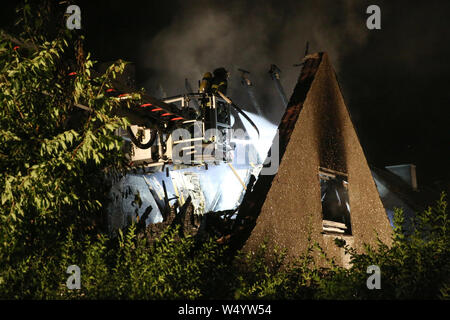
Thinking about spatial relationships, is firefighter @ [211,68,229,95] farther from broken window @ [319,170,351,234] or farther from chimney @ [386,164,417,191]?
chimney @ [386,164,417,191]

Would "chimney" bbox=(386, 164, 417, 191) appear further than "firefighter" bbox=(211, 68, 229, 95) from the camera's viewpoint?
Yes

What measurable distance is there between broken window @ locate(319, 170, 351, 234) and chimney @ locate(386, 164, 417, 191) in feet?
62.9

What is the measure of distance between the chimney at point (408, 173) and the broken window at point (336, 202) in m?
19.2

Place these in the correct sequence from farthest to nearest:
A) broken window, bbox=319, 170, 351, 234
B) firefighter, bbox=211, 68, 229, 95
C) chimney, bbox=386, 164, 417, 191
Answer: chimney, bbox=386, 164, 417, 191 → firefighter, bbox=211, 68, 229, 95 → broken window, bbox=319, 170, 351, 234

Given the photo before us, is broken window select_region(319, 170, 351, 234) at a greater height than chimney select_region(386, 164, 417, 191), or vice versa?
chimney select_region(386, 164, 417, 191)

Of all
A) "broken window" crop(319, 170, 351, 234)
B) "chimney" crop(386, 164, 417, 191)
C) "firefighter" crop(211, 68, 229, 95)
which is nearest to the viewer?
"broken window" crop(319, 170, 351, 234)

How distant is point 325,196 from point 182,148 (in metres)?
3.62

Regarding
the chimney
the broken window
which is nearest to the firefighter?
the broken window

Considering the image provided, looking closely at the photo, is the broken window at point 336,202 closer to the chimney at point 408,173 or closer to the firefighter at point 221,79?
the firefighter at point 221,79

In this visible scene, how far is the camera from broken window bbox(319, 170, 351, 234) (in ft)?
28.9

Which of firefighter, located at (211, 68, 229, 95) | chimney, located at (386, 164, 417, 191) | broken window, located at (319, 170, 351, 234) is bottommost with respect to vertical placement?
broken window, located at (319, 170, 351, 234)

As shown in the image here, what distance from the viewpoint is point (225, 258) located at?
6.23 meters

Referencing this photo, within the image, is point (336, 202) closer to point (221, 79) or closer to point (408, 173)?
point (221, 79)
